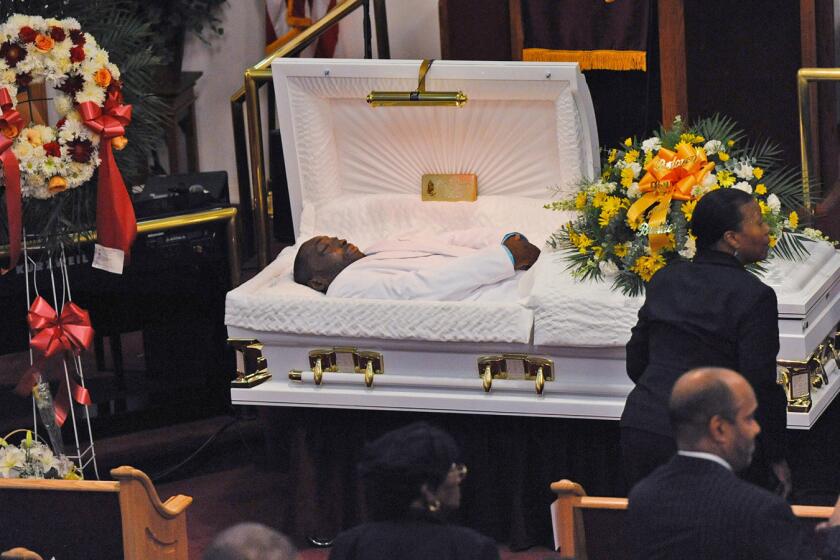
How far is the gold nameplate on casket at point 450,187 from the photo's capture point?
5348 millimetres

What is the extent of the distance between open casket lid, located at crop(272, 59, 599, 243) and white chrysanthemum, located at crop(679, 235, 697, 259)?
2.38 ft

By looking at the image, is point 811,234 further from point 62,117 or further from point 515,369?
point 62,117

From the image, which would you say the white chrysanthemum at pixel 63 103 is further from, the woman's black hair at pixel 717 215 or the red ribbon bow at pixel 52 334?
the woman's black hair at pixel 717 215

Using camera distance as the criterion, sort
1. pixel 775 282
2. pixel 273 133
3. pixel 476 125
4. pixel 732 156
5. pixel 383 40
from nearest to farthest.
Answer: pixel 775 282
pixel 732 156
pixel 476 125
pixel 273 133
pixel 383 40

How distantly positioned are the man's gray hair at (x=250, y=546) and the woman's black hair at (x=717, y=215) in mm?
1603

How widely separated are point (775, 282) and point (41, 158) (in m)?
2.17

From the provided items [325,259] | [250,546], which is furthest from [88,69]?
[250,546]

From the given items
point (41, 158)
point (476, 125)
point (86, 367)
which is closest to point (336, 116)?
point (476, 125)

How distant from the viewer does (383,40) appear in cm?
729

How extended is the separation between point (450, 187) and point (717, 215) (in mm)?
1876

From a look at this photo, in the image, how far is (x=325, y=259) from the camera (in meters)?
4.98

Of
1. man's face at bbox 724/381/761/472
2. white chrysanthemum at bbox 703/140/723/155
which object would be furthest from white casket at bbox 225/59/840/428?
man's face at bbox 724/381/761/472

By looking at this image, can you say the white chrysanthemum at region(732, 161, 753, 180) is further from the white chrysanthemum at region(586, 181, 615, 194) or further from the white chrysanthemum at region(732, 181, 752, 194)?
the white chrysanthemum at region(586, 181, 615, 194)

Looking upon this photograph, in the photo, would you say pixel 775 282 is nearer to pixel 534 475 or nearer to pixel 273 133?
pixel 534 475
